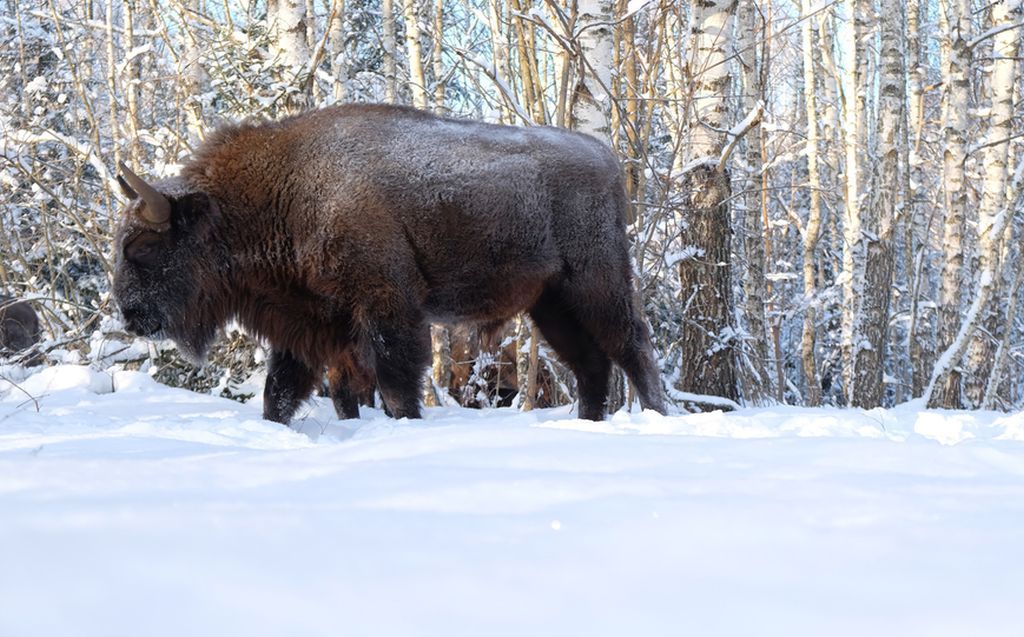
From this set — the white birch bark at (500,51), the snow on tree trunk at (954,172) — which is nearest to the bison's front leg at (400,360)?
the white birch bark at (500,51)

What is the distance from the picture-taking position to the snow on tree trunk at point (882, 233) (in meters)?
10.7

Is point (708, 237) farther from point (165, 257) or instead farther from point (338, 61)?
point (338, 61)

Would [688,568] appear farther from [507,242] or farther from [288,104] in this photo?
[288,104]

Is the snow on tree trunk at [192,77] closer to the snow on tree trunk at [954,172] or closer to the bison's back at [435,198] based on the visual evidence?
the bison's back at [435,198]

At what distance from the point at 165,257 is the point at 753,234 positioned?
28.3 ft

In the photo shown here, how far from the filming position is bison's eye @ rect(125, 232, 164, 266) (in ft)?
17.8

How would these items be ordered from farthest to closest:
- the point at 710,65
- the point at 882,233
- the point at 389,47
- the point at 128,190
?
the point at 389,47
the point at 882,233
the point at 710,65
the point at 128,190

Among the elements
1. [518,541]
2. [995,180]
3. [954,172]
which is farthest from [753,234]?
[518,541]

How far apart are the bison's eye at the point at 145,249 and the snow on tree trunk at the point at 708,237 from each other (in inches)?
143

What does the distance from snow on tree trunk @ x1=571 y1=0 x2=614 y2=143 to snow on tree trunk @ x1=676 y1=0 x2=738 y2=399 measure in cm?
81

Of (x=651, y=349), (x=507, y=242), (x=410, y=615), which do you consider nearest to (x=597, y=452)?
(x=410, y=615)

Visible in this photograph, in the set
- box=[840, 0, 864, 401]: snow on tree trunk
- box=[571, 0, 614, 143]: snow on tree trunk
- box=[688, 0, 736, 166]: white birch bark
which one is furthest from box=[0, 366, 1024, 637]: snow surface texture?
box=[840, 0, 864, 401]: snow on tree trunk

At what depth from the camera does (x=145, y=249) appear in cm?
544

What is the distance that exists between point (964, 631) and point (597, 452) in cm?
131
